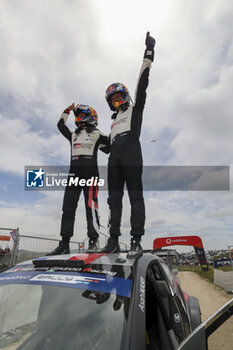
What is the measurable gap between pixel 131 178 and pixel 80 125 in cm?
164

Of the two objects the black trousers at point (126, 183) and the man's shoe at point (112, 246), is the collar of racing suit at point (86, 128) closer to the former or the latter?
the black trousers at point (126, 183)

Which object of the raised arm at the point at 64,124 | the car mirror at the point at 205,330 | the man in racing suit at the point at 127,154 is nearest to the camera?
the car mirror at the point at 205,330

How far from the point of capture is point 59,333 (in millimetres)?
1203

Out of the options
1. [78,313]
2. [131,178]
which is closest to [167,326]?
[78,313]

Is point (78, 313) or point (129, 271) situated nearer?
point (78, 313)

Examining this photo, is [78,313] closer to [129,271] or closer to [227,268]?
[129,271]

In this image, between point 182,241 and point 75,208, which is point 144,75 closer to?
point 75,208

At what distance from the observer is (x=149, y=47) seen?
3.33m

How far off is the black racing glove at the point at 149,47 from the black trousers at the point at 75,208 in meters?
2.10

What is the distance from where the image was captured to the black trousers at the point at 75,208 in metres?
3.54

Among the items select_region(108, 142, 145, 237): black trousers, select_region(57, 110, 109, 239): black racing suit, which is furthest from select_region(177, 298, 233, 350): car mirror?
select_region(57, 110, 109, 239): black racing suit

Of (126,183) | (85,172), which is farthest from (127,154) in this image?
(85,172)

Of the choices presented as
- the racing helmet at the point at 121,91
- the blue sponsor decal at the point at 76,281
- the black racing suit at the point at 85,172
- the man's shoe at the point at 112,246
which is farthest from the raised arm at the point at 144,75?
the blue sponsor decal at the point at 76,281

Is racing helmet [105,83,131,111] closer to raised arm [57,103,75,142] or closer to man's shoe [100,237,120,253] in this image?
raised arm [57,103,75,142]
